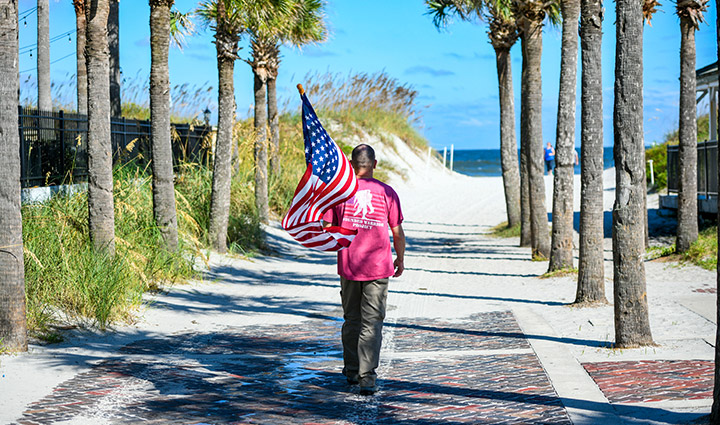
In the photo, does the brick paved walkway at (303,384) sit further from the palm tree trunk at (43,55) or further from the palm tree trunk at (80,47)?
the palm tree trunk at (43,55)

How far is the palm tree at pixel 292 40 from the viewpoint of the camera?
21.1 meters

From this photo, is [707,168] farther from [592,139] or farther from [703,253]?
[592,139]

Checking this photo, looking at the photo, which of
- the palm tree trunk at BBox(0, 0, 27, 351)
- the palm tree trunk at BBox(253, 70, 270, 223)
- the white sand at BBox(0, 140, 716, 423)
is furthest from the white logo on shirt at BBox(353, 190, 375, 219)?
the palm tree trunk at BBox(253, 70, 270, 223)

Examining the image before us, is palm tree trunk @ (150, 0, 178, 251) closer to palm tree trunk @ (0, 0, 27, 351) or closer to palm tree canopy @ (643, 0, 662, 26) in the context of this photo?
palm tree trunk @ (0, 0, 27, 351)

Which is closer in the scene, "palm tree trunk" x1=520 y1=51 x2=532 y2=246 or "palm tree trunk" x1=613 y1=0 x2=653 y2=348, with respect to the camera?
"palm tree trunk" x1=613 y1=0 x2=653 y2=348

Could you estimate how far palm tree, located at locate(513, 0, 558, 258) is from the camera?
16.4 m

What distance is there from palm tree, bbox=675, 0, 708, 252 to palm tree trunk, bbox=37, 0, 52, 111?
18.3m

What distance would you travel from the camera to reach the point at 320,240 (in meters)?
6.49

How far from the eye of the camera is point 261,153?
1994 centimetres

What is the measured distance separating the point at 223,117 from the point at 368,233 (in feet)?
33.3

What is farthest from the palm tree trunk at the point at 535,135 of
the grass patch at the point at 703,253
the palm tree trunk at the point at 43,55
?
the palm tree trunk at the point at 43,55

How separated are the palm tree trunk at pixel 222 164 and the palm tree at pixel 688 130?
8.81m

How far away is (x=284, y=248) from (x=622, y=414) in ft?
45.3

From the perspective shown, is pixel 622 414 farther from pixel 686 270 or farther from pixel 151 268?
pixel 686 270
